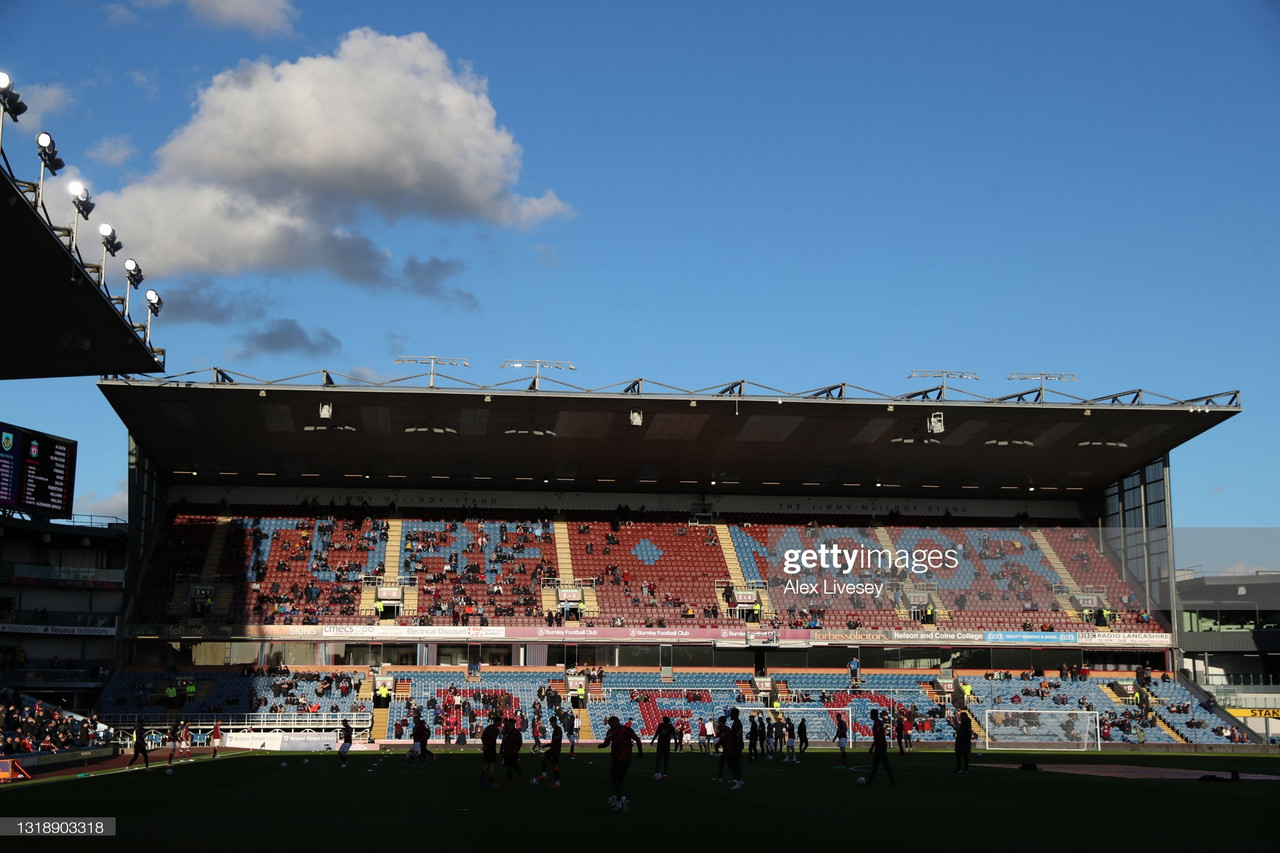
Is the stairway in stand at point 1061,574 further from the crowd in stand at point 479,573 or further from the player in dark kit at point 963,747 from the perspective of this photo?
the player in dark kit at point 963,747

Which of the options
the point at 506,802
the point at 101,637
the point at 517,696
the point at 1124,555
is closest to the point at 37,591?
the point at 101,637

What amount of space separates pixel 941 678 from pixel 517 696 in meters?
23.8

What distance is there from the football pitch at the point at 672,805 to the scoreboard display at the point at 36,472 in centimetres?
2140

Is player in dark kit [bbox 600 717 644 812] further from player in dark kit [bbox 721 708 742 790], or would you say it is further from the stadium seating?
the stadium seating

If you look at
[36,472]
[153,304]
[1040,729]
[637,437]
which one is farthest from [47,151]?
[1040,729]

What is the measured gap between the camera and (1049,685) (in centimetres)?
6538

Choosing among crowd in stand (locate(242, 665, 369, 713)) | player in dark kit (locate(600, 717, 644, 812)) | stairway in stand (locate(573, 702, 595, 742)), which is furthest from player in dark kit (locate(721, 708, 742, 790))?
crowd in stand (locate(242, 665, 369, 713))

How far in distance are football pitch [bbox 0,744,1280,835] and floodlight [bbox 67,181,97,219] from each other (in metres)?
17.4

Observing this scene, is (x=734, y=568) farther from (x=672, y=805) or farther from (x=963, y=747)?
(x=672, y=805)

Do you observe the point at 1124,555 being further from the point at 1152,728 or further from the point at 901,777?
the point at 901,777

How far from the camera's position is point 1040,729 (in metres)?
57.6

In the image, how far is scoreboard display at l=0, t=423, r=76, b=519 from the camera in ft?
182

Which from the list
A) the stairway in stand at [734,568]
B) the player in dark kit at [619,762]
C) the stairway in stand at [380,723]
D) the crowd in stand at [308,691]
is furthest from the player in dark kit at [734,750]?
the stairway in stand at [734,568]

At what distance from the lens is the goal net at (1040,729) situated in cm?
5666
